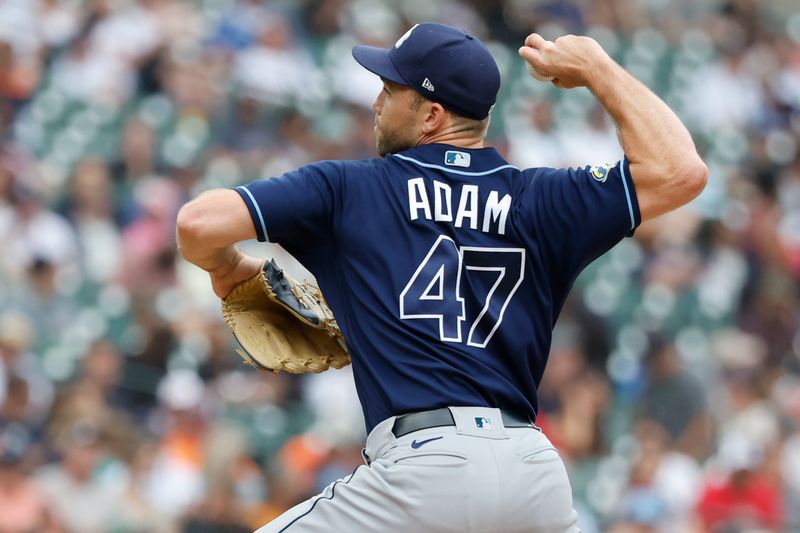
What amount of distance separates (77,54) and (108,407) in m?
3.46

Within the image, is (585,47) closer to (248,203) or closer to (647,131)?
(647,131)

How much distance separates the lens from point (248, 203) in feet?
11.2

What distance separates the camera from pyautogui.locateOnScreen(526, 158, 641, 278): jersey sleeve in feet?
11.7

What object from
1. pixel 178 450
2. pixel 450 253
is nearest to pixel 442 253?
pixel 450 253

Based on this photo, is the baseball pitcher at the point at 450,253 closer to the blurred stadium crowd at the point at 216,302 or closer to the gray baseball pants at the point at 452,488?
the gray baseball pants at the point at 452,488

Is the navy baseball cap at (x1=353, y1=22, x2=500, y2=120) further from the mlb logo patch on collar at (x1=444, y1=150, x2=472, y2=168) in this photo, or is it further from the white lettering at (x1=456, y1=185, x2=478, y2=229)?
the white lettering at (x1=456, y1=185, x2=478, y2=229)

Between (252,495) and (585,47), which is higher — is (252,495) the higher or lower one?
the lower one

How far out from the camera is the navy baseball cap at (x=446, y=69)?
3654mm

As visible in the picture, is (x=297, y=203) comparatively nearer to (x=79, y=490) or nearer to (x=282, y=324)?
(x=282, y=324)

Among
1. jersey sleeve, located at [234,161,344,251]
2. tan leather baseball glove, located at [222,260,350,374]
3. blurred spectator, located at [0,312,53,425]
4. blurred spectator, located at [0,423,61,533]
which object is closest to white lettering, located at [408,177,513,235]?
jersey sleeve, located at [234,161,344,251]

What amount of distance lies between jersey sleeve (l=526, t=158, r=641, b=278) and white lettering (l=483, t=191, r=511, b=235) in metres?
0.07

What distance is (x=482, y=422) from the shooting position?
3.42 m

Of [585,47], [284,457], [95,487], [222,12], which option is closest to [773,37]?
[222,12]

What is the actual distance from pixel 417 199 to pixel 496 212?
0.21 m
